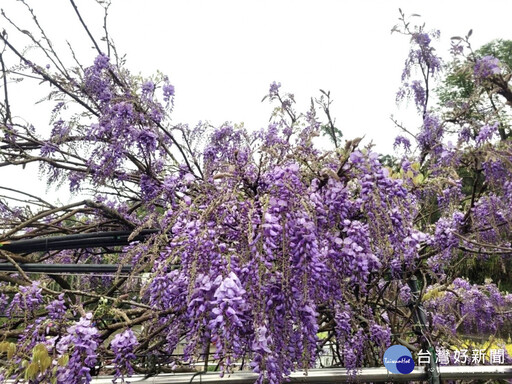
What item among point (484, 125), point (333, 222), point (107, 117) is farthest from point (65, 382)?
point (484, 125)

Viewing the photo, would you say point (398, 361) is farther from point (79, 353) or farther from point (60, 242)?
point (60, 242)

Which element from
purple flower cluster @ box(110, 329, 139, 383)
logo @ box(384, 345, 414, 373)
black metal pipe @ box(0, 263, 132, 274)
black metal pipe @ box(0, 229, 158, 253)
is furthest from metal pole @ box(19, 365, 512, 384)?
black metal pipe @ box(0, 229, 158, 253)

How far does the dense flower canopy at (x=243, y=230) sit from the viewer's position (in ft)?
4.31

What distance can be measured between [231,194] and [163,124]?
1282 mm

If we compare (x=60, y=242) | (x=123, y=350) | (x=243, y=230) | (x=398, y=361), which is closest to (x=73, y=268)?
(x=60, y=242)

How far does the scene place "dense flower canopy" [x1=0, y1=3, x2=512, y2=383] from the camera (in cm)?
131

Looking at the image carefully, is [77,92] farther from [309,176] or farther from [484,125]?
[484,125]

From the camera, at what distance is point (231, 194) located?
1345 mm

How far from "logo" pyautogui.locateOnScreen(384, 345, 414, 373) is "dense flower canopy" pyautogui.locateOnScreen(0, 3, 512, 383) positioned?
5.0 inches

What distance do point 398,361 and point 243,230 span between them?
3.89 feet

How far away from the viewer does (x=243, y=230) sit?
1.33 metres

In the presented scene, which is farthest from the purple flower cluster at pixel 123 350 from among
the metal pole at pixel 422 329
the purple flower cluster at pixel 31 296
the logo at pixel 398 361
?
the metal pole at pixel 422 329

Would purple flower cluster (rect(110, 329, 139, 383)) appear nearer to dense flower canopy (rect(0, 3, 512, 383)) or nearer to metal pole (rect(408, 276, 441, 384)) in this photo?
dense flower canopy (rect(0, 3, 512, 383))

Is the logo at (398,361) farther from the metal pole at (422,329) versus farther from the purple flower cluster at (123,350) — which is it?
the purple flower cluster at (123,350)
